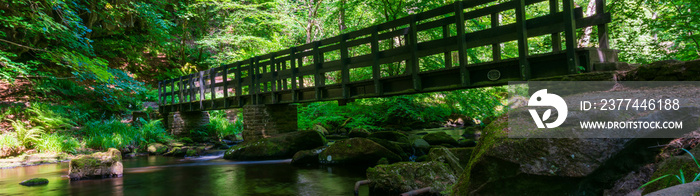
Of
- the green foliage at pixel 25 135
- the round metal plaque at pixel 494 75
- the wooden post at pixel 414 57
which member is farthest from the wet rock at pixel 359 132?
the green foliage at pixel 25 135

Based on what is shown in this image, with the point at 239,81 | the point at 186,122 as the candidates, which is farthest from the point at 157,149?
the point at 239,81

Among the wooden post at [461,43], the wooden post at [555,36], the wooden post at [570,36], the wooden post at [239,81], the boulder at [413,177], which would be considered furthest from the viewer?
the wooden post at [239,81]

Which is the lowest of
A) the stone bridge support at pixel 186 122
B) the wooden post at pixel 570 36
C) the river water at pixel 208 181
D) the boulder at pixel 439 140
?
the river water at pixel 208 181

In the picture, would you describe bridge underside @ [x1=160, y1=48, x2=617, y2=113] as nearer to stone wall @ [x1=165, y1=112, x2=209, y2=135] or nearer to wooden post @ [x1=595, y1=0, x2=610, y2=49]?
wooden post @ [x1=595, y1=0, x2=610, y2=49]

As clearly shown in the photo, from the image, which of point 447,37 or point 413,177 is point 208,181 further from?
point 447,37

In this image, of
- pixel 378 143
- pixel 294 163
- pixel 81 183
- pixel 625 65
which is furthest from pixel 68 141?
pixel 625 65

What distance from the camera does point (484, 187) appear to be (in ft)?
10.4

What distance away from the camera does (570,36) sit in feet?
21.0

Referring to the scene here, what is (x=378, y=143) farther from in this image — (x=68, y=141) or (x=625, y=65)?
(x=68, y=141)

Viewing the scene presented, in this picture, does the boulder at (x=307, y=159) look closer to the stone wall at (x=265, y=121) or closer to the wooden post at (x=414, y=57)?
the wooden post at (x=414, y=57)

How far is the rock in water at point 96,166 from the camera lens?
849 cm

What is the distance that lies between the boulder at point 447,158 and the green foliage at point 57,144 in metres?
12.8

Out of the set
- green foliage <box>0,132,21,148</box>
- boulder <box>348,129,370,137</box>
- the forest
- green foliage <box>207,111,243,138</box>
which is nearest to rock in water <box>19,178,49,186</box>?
the forest

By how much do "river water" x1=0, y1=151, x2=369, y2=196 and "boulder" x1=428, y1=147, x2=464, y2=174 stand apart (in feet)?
4.17
